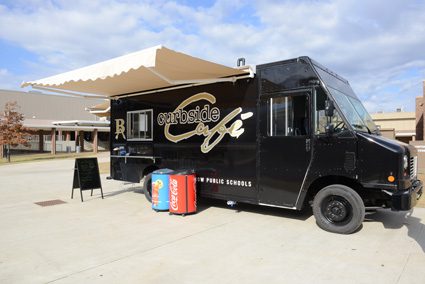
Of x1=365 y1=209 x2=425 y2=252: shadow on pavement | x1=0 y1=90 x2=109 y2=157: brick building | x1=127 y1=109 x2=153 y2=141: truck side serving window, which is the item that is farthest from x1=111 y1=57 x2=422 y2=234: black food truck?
x1=0 y1=90 x2=109 y2=157: brick building

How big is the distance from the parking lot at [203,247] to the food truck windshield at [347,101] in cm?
181

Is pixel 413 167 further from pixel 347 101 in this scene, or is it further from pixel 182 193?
pixel 182 193

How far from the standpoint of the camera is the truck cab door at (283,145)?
20.4ft

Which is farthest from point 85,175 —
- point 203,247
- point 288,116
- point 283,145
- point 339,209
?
point 339,209

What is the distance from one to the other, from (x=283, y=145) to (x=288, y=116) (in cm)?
53

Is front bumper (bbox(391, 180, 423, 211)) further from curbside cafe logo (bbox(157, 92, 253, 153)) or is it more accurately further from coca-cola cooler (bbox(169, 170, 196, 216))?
coca-cola cooler (bbox(169, 170, 196, 216))

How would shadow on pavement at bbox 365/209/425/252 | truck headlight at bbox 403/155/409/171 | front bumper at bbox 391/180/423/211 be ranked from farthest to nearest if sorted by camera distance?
shadow on pavement at bbox 365/209/425/252
truck headlight at bbox 403/155/409/171
front bumper at bbox 391/180/423/211

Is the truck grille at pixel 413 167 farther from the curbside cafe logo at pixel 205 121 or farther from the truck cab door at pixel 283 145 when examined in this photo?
the curbside cafe logo at pixel 205 121

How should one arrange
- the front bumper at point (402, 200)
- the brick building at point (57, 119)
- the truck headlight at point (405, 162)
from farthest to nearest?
the brick building at point (57, 119)
the truck headlight at point (405, 162)
the front bumper at point (402, 200)

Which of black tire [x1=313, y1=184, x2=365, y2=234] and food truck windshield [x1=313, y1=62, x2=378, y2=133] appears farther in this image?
food truck windshield [x1=313, y1=62, x2=378, y2=133]

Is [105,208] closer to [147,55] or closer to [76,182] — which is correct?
[76,182]

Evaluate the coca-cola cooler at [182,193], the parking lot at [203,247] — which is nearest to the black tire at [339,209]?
the parking lot at [203,247]

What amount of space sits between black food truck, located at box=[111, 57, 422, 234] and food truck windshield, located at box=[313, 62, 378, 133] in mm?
26

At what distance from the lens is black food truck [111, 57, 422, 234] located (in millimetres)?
5707
